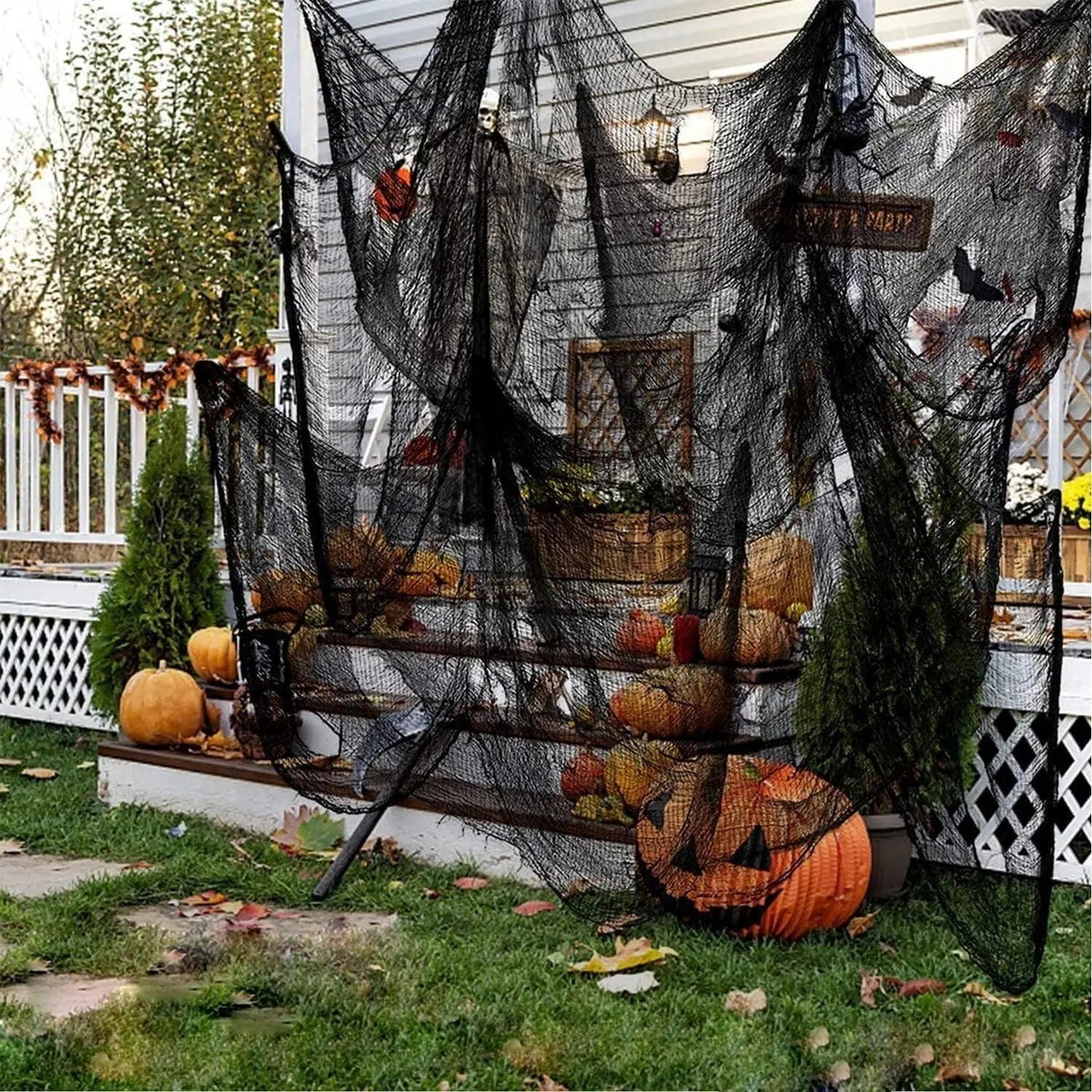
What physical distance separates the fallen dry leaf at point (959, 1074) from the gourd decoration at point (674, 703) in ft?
3.00

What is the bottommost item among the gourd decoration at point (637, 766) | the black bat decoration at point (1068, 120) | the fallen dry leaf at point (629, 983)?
the fallen dry leaf at point (629, 983)

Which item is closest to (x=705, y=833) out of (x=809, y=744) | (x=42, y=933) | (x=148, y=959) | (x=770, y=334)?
(x=809, y=744)

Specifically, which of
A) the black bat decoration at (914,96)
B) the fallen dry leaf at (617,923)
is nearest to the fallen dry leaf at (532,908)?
the fallen dry leaf at (617,923)

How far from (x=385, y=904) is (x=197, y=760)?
135 centimetres

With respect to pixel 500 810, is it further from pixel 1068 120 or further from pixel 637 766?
pixel 1068 120

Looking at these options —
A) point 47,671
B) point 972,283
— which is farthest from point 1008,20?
point 47,671

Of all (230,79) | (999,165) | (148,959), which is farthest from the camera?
(230,79)

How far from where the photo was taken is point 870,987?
361 cm

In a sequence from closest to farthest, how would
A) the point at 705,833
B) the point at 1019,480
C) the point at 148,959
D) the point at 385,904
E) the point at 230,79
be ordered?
the point at 705,833 < the point at 148,959 < the point at 385,904 < the point at 1019,480 < the point at 230,79

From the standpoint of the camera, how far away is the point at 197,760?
538 cm

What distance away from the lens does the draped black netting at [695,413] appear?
276 cm

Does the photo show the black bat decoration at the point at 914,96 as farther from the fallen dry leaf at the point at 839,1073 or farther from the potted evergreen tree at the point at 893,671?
the fallen dry leaf at the point at 839,1073

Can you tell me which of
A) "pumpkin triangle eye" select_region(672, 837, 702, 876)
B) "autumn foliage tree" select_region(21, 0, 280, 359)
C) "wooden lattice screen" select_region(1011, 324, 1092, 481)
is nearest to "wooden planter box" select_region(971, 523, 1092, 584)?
"pumpkin triangle eye" select_region(672, 837, 702, 876)

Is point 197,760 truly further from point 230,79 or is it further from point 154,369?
point 230,79
